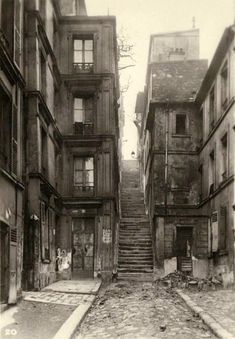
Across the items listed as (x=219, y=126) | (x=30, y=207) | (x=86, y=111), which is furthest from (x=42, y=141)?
(x=219, y=126)

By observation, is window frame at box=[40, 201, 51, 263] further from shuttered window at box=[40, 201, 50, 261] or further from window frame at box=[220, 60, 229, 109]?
window frame at box=[220, 60, 229, 109]

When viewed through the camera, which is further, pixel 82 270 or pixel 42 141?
pixel 82 270

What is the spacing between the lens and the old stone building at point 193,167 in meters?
19.2

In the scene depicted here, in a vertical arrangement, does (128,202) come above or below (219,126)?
below

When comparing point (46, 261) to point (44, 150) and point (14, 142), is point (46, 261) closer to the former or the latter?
point (44, 150)

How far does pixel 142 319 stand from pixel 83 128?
13.8m

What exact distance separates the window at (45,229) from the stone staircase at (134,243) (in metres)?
5.22

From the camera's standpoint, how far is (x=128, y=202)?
34.7 meters

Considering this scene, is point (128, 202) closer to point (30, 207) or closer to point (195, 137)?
point (195, 137)

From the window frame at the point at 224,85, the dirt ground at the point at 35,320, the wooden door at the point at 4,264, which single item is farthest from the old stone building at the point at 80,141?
the wooden door at the point at 4,264

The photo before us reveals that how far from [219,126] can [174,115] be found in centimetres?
652

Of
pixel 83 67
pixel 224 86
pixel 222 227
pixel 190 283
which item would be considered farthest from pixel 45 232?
pixel 83 67

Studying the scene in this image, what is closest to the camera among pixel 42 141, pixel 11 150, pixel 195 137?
pixel 11 150

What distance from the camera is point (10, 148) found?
1265cm
